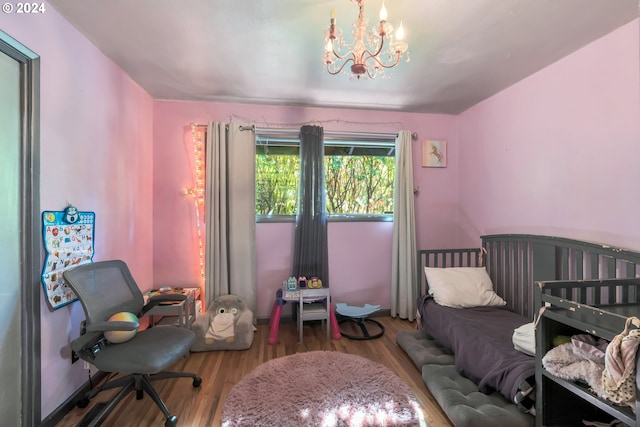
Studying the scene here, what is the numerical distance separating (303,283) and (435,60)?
231 cm

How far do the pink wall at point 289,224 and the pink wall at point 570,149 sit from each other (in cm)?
52

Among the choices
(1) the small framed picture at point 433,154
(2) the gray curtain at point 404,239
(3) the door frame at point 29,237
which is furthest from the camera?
(1) the small framed picture at point 433,154

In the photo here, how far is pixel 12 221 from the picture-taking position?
135 centimetres

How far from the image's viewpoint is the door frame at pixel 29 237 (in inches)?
54.5

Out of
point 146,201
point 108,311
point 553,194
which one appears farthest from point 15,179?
point 553,194

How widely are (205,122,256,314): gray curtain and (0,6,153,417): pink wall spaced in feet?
2.13

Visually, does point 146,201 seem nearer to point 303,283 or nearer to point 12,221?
point 12,221

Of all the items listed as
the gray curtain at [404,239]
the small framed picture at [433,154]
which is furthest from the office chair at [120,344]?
the small framed picture at [433,154]

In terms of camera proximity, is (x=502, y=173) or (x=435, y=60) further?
(x=502, y=173)

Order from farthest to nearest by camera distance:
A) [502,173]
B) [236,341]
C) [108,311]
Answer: [502,173] → [236,341] → [108,311]

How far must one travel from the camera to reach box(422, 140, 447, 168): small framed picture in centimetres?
319

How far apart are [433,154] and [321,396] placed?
2813 mm

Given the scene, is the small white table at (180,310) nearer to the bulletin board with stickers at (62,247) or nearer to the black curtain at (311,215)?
the bulletin board with stickers at (62,247)

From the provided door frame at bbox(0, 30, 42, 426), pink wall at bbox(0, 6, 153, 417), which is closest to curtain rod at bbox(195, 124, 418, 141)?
pink wall at bbox(0, 6, 153, 417)
